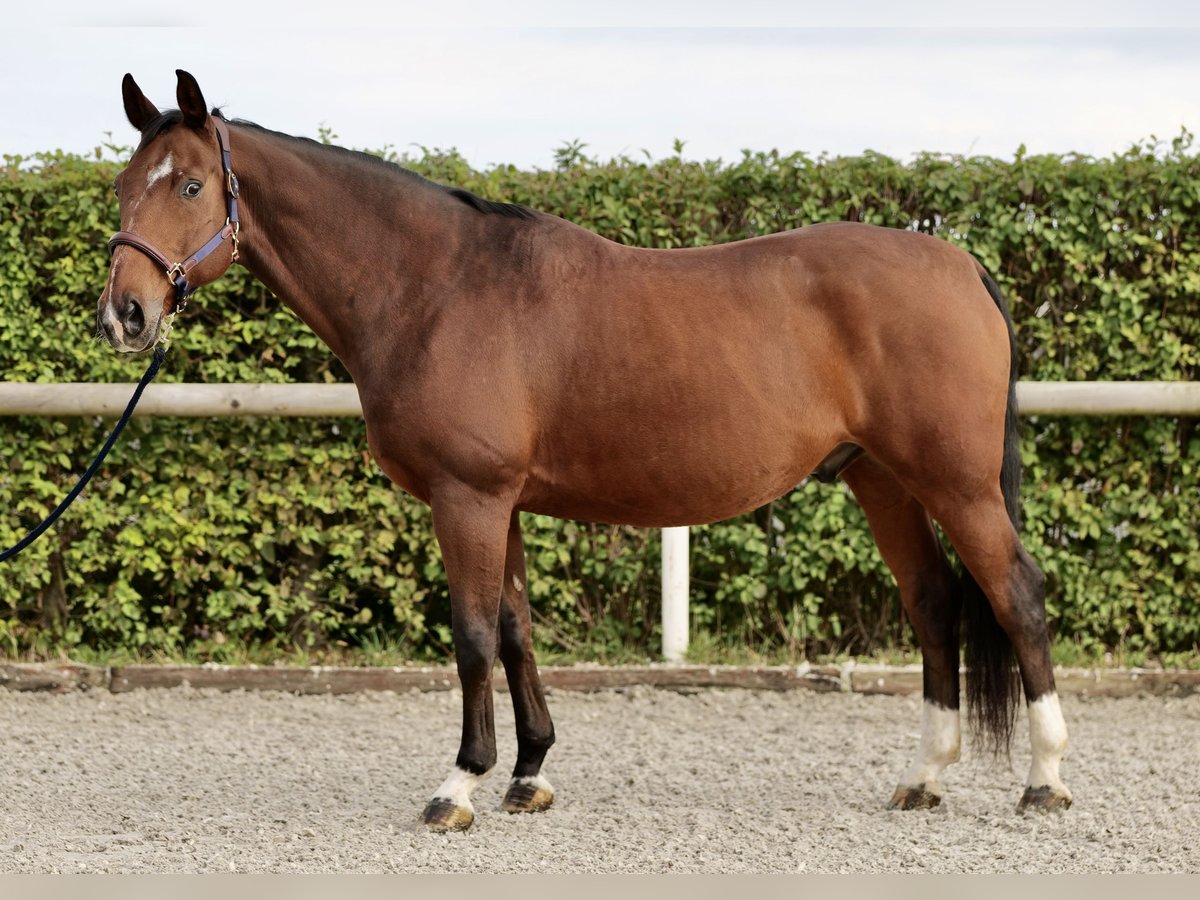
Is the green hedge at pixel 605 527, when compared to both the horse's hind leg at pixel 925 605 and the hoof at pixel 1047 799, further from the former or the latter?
the hoof at pixel 1047 799

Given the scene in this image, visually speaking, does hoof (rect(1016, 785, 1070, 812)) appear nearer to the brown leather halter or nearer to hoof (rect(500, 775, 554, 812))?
hoof (rect(500, 775, 554, 812))

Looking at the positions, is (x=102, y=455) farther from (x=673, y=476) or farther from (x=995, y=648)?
(x=995, y=648)

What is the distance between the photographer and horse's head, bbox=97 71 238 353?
3812mm

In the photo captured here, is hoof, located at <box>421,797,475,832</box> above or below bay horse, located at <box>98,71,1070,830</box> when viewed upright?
below

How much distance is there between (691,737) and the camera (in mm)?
5531

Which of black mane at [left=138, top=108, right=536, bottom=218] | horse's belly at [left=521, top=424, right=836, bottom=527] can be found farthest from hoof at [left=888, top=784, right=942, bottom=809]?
black mane at [left=138, top=108, right=536, bottom=218]

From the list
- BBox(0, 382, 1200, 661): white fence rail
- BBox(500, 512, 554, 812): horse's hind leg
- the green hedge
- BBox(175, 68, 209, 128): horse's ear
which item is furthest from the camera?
the green hedge

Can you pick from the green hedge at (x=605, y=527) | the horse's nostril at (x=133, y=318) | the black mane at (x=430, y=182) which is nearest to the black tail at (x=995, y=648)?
the black mane at (x=430, y=182)

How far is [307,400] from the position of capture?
606 cm

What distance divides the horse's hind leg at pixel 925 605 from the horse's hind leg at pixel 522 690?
4.01ft

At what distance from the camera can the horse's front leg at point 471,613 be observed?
3.99m

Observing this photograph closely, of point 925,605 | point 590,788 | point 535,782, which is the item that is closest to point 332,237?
point 535,782

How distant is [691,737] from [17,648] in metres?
3.58

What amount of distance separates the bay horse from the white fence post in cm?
191
